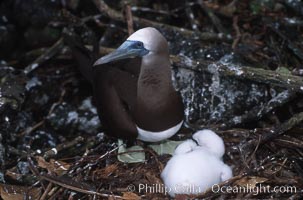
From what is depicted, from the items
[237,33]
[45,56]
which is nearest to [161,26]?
[237,33]

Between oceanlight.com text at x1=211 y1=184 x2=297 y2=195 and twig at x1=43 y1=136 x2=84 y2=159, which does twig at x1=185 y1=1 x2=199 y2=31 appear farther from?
oceanlight.com text at x1=211 y1=184 x2=297 y2=195

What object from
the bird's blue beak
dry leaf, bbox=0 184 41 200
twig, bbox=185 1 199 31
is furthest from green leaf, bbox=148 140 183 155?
twig, bbox=185 1 199 31

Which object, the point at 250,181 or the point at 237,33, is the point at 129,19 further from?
the point at 250,181

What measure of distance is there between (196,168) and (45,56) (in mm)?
1670

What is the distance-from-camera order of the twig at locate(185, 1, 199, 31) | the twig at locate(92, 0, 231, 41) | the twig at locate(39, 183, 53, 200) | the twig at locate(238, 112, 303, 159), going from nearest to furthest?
1. the twig at locate(39, 183, 53, 200)
2. the twig at locate(238, 112, 303, 159)
3. the twig at locate(92, 0, 231, 41)
4. the twig at locate(185, 1, 199, 31)

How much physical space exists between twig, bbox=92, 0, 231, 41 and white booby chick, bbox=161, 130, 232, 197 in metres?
1.01

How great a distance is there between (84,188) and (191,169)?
0.57 m

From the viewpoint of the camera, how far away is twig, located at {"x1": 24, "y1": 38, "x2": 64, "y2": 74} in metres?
4.07

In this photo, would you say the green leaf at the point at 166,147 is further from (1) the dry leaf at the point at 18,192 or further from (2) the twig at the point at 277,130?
(1) the dry leaf at the point at 18,192

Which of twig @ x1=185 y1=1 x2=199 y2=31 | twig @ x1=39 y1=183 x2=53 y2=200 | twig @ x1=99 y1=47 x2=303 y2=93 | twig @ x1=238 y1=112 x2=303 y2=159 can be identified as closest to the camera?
twig @ x1=39 y1=183 x2=53 y2=200

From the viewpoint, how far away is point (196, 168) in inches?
116

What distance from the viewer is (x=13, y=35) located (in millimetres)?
4543

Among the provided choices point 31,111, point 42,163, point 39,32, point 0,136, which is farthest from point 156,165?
point 39,32

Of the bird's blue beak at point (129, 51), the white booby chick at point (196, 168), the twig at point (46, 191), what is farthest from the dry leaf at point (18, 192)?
the bird's blue beak at point (129, 51)
